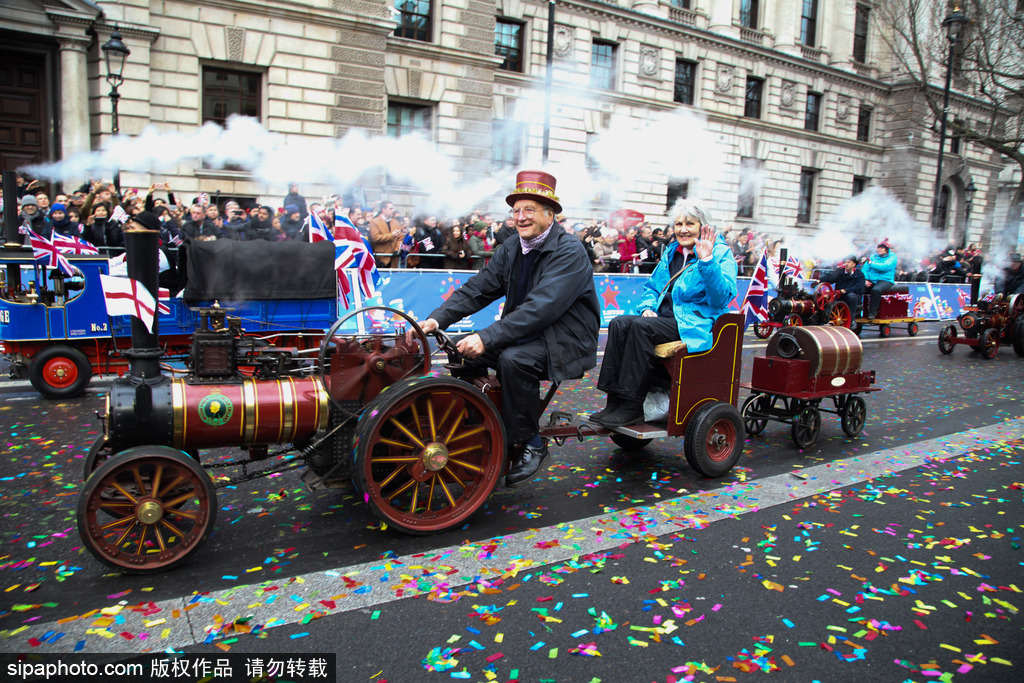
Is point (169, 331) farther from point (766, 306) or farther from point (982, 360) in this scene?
point (982, 360)

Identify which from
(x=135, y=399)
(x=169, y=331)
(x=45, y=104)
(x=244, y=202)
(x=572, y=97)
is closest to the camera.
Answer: (x=135, y=399)

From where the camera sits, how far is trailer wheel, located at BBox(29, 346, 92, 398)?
7.02m

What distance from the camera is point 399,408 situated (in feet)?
11.4

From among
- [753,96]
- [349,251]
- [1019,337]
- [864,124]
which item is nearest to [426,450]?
[349,251]

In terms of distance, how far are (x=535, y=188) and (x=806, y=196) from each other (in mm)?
35217

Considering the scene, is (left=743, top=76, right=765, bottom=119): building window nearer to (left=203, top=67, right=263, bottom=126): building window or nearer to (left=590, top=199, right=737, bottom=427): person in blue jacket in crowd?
(left=203, top=67, right=263, bottom=126): building window

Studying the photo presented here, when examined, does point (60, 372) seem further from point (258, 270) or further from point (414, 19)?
point (414, 19)

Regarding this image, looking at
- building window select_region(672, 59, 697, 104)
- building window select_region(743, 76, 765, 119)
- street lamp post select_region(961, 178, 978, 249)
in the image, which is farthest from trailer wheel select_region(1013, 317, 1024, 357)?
building window select_region(743, 76, 765, 119)

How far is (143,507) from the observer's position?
10.2 feet

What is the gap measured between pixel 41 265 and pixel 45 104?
11.7 m

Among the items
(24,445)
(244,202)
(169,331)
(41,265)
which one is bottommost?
(24,445)

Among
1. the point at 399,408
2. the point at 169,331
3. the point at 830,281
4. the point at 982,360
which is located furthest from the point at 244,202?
the point at 982,360

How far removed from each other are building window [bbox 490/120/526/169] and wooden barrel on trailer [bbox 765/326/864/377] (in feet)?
60.9

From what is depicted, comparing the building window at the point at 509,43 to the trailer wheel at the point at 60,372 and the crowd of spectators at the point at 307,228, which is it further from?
the trailer wheel at the point at 60,372
